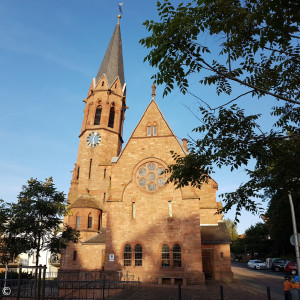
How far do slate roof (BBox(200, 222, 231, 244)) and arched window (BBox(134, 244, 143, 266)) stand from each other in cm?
710

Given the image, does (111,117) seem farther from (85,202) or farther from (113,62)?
(85,202)

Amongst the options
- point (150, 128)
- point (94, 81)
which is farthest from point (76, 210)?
point (94, 81)

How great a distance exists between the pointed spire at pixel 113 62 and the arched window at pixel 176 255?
1150 inches

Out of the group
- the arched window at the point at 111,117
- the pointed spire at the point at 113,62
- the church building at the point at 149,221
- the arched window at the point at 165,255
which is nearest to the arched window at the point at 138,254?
the church building at the point at 149,221

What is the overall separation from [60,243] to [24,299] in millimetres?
3842

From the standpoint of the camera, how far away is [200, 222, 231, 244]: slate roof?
27641 mm

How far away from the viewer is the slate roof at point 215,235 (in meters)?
27.6

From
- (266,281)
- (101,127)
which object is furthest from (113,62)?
(266,281)

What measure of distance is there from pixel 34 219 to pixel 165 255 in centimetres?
1147

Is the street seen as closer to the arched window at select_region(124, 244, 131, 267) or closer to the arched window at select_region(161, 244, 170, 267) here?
the arched window at select_region(161, 244, 170, 267)

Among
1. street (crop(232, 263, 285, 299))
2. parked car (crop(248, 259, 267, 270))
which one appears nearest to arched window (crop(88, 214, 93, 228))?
street (crop(232, 263, 285, 299))

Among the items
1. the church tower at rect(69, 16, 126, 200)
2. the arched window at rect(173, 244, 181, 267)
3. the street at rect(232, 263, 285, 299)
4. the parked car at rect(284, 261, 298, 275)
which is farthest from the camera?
the church tower at rect(69, 16, 126, 200)

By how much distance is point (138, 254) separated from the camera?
2403 centimetres

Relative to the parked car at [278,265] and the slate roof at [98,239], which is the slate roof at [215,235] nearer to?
the slate roof at [98,239]
